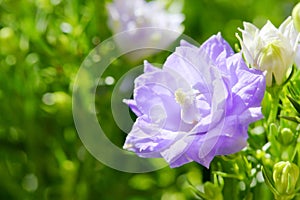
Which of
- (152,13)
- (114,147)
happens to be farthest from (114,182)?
(152,13)

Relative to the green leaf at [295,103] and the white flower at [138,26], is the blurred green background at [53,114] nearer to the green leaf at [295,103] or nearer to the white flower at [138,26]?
the white flower at [138,26]

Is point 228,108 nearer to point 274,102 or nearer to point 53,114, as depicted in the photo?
point 274,102

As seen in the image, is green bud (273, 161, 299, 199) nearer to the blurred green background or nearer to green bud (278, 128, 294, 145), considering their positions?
green bud (278, 128, 294, 145)

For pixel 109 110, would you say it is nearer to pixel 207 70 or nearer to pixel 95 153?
pixel 95 153

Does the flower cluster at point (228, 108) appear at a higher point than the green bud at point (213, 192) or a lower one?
higher

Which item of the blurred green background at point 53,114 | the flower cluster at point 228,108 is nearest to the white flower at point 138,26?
the blurred green background at point 53,114

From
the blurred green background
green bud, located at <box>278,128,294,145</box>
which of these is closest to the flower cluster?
green bud, located at <box>278,128,294,145</box>

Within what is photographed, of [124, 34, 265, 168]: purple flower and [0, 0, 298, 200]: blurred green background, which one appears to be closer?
[124, 34, 265, 168]: purple flower
